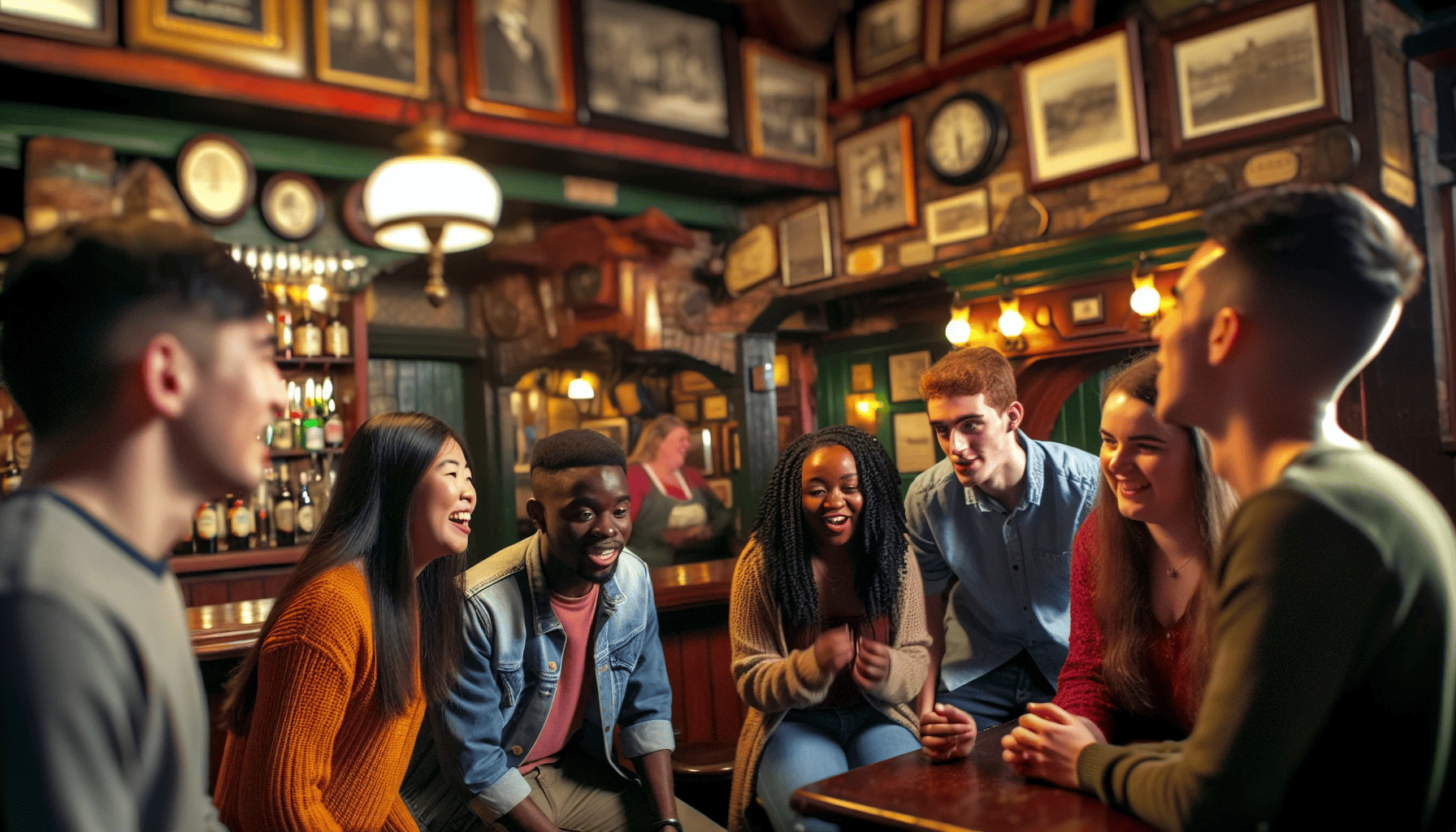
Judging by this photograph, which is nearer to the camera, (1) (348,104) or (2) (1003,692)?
(2) (1003,692)

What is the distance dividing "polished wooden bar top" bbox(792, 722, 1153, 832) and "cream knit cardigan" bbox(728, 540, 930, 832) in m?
0.51

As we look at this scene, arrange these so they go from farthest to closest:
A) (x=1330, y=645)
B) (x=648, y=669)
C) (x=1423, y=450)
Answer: (x=1423, y=450), (x=648, y=669), (x=1330, y=645)

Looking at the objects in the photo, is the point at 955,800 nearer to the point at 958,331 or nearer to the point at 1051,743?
the point at 1051,743

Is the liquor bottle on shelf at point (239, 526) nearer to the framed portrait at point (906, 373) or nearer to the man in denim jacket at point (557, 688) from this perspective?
the man in denim jacket at point (557, 688)

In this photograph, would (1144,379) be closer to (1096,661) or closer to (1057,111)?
(1096,661)

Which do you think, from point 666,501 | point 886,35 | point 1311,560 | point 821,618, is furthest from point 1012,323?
point 1311,560

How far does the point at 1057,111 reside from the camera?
520 cm

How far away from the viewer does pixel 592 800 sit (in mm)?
2123

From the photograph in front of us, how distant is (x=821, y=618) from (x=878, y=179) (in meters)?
4.39

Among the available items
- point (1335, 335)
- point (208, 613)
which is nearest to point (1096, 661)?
point (1335, 335)

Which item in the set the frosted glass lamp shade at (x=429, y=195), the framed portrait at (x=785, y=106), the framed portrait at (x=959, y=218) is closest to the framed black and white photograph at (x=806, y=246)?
the framed portrait at (x=785, y=106)

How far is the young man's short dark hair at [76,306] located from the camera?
0.83 meters

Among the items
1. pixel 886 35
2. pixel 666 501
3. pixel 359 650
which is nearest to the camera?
pixel 359 650

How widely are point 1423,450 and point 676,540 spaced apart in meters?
3.87
